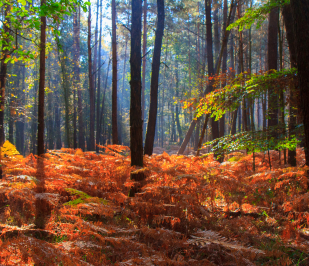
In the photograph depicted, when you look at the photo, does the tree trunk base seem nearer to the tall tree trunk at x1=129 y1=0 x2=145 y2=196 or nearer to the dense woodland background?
the tall tree trunk at x1=129 y1=0 x2=145 y2=196

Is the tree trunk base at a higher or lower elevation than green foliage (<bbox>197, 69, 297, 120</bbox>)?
lower

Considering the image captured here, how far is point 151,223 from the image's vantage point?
3281 millimetres

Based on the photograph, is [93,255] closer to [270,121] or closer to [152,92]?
[152,92]

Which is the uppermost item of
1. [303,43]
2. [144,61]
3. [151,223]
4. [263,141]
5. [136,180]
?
[144,61]

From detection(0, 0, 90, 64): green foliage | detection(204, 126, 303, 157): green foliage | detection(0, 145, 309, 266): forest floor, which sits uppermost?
detection(0, 0, 90, 64): green foliage

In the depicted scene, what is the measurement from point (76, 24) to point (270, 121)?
17.9 m

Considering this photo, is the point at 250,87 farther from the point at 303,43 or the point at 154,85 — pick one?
the point at 154,85

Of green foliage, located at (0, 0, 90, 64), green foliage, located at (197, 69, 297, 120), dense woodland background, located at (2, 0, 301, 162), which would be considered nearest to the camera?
green foliage, located at (0, 0, 90, 64)

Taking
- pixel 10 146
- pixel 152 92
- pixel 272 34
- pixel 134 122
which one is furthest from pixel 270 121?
pixel 10 146

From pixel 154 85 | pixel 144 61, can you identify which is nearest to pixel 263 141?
pixel 154 85

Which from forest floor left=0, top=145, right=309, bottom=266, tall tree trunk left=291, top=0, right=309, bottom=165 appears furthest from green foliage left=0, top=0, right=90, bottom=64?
tall tree trunk left=291, top=0, right=309, bottom=165

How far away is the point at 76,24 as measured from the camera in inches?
734

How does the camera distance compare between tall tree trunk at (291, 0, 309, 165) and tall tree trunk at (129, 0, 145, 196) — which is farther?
tall tree trunk at (129, 0, 145, 196)

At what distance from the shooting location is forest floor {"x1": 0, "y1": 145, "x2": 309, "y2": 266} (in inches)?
84.7
